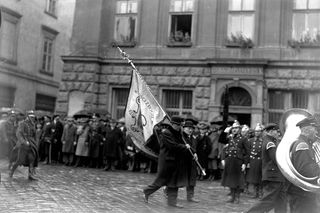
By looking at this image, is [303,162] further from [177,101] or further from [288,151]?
[177,101]

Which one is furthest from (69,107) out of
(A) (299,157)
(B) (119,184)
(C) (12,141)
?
(A) (299,157)

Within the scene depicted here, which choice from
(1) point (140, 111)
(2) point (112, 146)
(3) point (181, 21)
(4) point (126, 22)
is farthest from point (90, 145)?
(1) point (140, 111)

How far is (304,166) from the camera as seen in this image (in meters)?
6.47

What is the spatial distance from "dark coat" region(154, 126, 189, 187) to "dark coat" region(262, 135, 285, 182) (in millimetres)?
1704

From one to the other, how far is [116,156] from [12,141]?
4.17m

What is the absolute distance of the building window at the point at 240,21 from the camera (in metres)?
20.5

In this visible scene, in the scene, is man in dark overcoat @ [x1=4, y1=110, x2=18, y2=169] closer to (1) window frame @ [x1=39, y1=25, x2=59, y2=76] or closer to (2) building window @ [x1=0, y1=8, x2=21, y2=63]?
(2) building window @ [x1=0, y1=8, x2=21, y2=63]

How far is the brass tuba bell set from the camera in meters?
6.36

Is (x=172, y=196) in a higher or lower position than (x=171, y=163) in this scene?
lower

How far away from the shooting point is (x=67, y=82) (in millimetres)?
22234

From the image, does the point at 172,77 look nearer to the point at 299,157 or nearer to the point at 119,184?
the point at 119,184

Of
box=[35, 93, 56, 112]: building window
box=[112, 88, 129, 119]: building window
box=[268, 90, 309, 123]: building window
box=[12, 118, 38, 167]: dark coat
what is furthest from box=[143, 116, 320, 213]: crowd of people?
box=[35, 93, 56, 112]: building window

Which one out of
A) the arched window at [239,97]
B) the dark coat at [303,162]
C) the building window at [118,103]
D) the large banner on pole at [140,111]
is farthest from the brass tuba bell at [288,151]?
the building window at [118,103]

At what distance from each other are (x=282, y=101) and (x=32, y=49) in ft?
54.3
